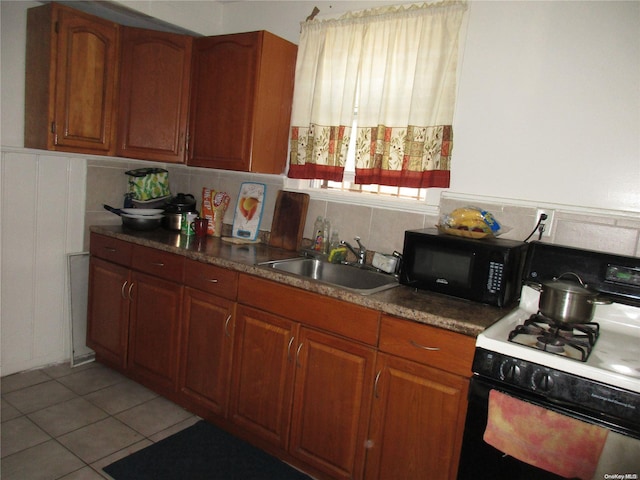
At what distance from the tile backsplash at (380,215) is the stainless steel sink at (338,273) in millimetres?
196

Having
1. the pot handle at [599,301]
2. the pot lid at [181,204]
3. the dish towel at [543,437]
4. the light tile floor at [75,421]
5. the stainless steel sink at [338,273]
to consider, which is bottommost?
the light tile floor at [75,421]

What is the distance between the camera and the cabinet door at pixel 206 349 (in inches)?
89.2

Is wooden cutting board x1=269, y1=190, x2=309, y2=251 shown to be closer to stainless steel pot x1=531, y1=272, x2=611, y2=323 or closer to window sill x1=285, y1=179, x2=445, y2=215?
window sill x1=285, y1=179, x2=445, y2=215

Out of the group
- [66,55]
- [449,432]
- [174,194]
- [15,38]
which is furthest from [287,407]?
[15,38]

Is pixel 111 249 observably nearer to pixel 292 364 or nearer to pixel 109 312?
pixel 109 312

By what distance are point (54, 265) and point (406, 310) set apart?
93.0 inches

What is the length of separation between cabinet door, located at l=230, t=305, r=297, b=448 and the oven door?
811 millimetres

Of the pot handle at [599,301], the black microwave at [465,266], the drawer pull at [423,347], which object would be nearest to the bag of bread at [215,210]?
the black microwave at [465,266]

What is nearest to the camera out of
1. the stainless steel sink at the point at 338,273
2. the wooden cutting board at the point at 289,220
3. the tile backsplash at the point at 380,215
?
the tile backsplash at the point at 380,215

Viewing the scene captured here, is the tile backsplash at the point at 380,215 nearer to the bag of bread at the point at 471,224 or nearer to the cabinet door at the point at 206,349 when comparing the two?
the bag of bread at the point at 471,224

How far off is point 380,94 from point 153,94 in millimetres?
1427

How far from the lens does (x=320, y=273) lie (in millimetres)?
2531

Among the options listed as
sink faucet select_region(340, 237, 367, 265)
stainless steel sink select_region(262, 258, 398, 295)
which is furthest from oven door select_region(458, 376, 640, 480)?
sink faucet select_region(340, 237, 367, 265)

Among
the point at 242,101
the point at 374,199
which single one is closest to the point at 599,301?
the point at 374,199
